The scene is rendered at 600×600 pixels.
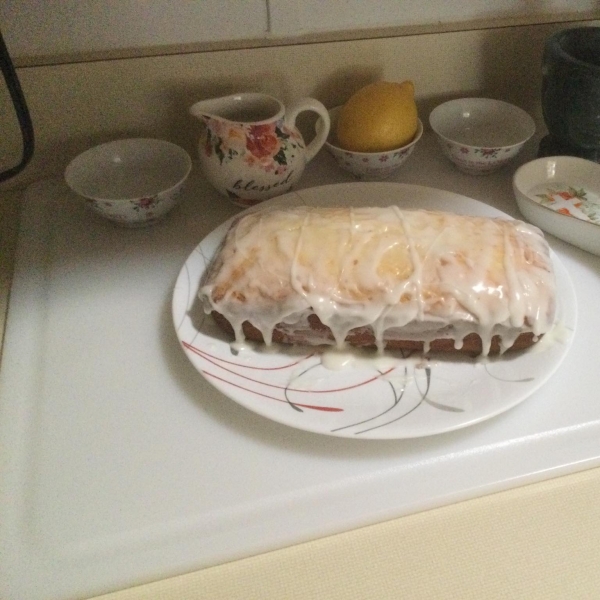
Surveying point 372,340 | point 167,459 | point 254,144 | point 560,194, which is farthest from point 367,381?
point 560,194

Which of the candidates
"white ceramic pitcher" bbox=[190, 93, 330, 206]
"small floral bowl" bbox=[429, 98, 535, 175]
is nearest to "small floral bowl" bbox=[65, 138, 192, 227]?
"white ceramic pitcher" bbox=[190, 93, 330, 206]

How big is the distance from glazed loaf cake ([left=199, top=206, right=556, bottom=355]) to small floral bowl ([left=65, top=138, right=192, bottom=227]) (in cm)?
22

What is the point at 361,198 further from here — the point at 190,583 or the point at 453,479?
the point at 190,583

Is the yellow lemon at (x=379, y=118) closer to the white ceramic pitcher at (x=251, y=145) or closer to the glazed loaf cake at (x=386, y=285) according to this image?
the white ceramic pitcher at (x=251, y=145)

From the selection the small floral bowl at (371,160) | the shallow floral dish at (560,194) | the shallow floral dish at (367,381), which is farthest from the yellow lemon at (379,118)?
the shallow floral dish at (367,381)

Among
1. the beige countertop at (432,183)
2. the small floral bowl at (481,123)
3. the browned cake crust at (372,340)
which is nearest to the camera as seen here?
the beige countertop at (432,183)

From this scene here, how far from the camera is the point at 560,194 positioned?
739 mm

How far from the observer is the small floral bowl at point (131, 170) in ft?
2.32

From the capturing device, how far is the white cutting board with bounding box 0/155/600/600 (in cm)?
43

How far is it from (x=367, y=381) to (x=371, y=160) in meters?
0.35

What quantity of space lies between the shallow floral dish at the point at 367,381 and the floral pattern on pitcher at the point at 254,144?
187mm

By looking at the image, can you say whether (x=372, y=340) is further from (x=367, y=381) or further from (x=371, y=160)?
(x=371, y=160)

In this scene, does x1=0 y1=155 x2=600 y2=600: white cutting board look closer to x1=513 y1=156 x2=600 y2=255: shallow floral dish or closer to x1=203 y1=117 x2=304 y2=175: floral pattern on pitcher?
x1=513 y1=156 x2=600 y2=255: shallow floral dish

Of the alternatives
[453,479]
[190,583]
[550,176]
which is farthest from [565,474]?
[550,176]
